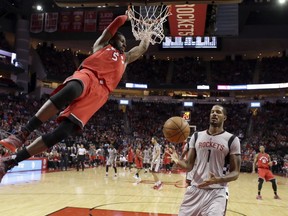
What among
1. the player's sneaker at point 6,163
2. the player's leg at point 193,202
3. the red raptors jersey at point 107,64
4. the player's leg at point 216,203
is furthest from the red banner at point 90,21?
the player's sneaker at point 6,163

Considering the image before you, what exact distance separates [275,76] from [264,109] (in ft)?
10.9

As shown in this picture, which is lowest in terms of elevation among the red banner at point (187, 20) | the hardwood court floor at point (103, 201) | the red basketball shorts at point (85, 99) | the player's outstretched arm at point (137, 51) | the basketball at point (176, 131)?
the hardwood court floor at point (103, 201)

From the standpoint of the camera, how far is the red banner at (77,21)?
28.1 metres

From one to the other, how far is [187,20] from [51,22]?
12808 mm

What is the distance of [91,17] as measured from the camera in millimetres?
27938

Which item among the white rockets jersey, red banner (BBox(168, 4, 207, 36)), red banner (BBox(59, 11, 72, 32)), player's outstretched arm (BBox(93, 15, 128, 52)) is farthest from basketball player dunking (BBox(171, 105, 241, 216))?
red banner (BBox(59, 11, 72, 32))

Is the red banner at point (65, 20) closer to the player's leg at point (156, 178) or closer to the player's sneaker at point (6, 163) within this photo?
the player's leg at point (156, 178)

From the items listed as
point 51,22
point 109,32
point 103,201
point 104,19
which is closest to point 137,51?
point 109,32

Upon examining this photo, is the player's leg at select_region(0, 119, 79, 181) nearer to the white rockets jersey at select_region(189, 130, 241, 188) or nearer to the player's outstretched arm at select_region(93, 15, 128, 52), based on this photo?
the player's outstretched arm at select_region(93, 15, 128, 52)

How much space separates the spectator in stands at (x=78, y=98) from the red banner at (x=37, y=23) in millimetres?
26331

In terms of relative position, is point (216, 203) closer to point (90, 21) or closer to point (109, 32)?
point (109, 32)

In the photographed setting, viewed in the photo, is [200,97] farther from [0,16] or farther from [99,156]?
[0,16]

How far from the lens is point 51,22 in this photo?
28.5 m

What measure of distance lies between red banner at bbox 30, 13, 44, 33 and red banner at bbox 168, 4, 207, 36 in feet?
39.5
